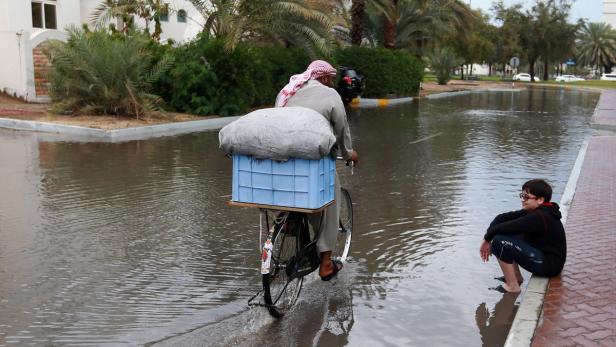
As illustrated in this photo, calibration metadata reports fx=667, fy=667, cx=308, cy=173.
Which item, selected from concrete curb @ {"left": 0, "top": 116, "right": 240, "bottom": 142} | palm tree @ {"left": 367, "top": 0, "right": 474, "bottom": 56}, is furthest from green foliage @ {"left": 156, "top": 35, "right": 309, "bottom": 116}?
palm tree @ {"left": 367, "top": 0, "right": 474, "bottom": 56}

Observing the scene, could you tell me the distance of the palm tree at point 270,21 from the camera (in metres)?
19.8

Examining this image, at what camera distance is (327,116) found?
499 cm

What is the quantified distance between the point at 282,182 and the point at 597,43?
4256 inches

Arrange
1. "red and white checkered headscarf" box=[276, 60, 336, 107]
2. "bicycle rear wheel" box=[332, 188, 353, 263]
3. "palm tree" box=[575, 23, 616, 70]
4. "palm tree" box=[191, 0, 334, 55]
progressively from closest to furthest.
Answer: "red and white checkered headscarf" box=[276, 60, 336, 107]
"bicycle rear wheel" box=[332, 188, 353, 263]
"palm tree" box=[191, 0, 334, 55]
"palm tree" box=[575, 23, 616, 70]

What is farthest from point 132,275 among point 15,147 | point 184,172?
point 15,147

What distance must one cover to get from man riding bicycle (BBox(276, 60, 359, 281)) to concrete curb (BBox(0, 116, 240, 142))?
9821mm

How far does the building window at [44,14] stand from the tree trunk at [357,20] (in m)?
12.4

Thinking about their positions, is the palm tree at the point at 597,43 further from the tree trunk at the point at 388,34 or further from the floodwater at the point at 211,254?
the floodwater at the point at 211,254

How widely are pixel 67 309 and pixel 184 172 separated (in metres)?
5.84

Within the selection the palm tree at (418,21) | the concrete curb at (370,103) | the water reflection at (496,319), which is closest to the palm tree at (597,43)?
the palm tree at (418,21)

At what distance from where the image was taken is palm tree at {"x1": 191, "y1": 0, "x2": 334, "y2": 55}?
1978 cm

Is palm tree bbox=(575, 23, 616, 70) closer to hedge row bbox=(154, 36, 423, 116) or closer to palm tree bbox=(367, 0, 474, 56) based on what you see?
palm tree bbox=(367, 0, 474, 56)

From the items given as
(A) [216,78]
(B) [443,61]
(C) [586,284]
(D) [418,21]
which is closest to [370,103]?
(D) [418,21]

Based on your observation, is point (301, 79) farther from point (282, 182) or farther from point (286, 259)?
point (286, 259)
